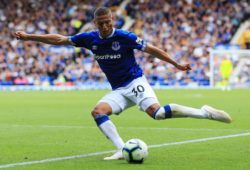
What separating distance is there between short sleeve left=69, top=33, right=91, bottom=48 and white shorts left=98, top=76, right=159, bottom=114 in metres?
0.81

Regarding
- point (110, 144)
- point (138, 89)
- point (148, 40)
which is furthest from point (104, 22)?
point (148, 40)

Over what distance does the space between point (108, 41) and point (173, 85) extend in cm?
3104

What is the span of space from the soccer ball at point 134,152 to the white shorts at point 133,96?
75 centimetres

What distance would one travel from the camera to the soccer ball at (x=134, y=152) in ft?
29.4

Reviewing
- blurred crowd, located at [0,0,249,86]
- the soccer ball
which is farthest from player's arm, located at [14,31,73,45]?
blurred crowd, located at [0,0,249,86]

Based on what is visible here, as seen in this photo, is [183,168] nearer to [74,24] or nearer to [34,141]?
[34,141]

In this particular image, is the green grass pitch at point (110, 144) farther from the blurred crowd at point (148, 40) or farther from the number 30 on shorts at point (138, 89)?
the blurred crowd at point (148, 40)

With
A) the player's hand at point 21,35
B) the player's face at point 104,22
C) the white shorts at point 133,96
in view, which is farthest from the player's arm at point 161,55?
the player's hand at point 21,35

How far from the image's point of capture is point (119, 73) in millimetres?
9859

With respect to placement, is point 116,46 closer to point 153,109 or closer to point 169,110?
point 153,109

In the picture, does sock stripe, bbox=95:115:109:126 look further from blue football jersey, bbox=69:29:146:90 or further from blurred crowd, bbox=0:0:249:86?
blurred crowd, bbox=0:0:249:86

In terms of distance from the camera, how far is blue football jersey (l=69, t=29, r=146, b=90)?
964 cm

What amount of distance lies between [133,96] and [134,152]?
43.8 inches

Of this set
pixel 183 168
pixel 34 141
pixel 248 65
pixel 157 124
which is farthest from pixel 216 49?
pixel 183 168
